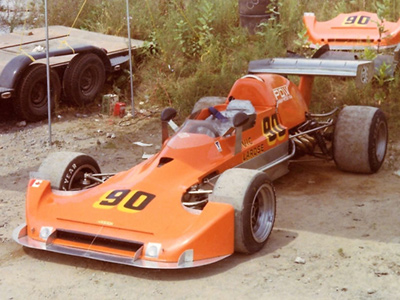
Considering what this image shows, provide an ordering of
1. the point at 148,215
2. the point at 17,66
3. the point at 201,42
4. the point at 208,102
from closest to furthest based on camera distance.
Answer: the point at 148,215
the point at 208,102
the point at 17,66
the point at 201,42

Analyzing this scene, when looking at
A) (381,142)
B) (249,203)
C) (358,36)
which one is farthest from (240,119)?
(358,36)

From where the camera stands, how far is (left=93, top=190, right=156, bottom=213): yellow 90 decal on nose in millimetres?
6785

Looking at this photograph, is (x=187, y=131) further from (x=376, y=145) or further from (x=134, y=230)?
(x=376, y=145)

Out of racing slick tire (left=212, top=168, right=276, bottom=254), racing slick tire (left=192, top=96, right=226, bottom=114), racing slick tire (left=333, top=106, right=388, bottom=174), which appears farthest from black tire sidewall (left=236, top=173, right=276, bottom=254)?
racing slick tire (left=192, top=96, right=226, bottom=114)

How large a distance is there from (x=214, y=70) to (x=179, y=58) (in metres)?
0.82

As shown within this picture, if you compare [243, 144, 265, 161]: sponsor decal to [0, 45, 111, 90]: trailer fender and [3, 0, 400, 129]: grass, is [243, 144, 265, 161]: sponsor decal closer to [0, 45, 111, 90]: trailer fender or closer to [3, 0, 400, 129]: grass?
[3, 0, 400, 129]: grass

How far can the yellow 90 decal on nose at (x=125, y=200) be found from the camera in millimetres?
6785

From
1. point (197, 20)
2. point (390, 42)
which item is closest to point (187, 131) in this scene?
point (390, 42)

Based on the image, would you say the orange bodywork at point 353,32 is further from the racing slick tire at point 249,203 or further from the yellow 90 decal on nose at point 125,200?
the yellow 90 decal on nose at point 125,200

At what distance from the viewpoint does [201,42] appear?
43.7ft

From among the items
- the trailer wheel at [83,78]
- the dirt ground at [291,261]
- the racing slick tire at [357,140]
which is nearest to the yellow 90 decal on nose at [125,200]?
the dirt ground at [291,261]

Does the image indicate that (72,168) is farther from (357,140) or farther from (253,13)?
(253,13)

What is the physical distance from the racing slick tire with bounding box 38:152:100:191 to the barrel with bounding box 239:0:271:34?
6.48m

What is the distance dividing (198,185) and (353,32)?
5735 millimetres
